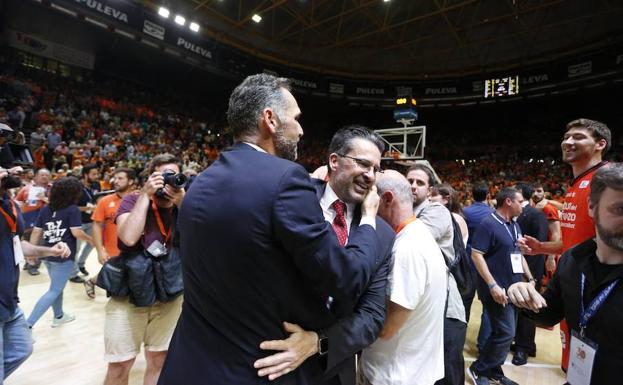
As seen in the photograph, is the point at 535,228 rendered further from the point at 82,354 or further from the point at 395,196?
the point at 82,354

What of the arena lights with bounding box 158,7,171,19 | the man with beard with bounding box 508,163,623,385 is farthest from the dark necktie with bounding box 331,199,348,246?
the arena lights with bounding box 158,7,171,19

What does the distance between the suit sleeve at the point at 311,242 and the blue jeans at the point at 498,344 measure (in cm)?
266

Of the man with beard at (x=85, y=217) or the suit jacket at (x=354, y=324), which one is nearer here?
the suit jacket at (x=354, y=324)

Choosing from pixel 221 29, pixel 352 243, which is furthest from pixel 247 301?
pixel 221 29

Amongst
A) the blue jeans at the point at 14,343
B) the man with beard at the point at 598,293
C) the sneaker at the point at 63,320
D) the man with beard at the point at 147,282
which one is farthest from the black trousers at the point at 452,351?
the sneaker at the point at 63,320

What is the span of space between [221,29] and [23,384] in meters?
15.8

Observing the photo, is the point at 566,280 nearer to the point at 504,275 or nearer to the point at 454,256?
the point at 454,256

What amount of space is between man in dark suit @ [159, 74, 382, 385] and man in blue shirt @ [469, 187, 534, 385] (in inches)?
98.3

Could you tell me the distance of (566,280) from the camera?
1.39 m

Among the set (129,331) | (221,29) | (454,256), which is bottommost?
(129,331)

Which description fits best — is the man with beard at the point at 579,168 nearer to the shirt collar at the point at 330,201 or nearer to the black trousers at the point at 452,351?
the black trousers at the point at 452,351

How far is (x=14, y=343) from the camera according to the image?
1.87 metres

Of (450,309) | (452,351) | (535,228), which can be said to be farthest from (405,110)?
(452,351)

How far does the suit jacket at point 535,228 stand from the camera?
3898mm
